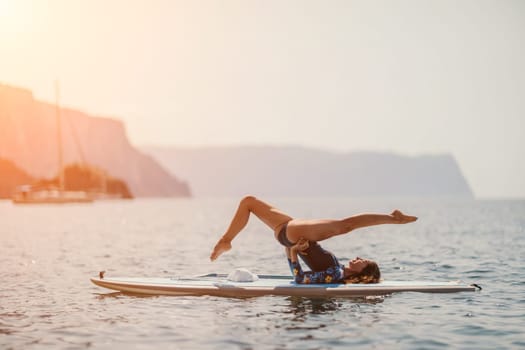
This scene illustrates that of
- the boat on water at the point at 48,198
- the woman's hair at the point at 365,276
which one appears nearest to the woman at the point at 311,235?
the woman's hair at the point at 365,276

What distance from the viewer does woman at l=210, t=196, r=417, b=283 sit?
1114 cm

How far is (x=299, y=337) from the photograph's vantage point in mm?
9711

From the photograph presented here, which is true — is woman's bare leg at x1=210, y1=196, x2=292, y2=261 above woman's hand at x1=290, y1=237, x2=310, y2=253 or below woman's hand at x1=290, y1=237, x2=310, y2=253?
above

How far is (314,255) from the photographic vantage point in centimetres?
1225

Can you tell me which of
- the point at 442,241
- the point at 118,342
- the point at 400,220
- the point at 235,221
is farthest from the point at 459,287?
the point at 442,241

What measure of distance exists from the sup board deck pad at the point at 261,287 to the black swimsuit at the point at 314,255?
15.1 inches

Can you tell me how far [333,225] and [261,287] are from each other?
1.82 m

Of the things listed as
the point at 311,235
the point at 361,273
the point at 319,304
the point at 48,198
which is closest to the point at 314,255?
the point at 311,235

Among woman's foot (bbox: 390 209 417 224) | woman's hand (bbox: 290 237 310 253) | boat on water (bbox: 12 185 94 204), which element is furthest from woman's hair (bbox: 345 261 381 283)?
boat on water (bbox: 12 185 94 204)

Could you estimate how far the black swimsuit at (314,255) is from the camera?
39.2ft

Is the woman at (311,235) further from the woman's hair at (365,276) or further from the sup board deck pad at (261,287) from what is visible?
the sup board deck pad at (261,287)

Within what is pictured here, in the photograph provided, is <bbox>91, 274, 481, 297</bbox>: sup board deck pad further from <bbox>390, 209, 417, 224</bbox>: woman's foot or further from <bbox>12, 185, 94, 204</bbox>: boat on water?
<bbox>12, 185, 94, 204</bbox>: boat on water

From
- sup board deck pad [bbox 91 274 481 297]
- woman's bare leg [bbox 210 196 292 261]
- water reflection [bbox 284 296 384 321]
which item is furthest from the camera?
sup board deck pad [bbox 91 274 481 297]

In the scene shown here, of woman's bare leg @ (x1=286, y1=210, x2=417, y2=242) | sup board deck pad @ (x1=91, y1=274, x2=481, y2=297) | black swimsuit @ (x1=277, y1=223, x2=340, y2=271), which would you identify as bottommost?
sup board deck pad @ (x1=91, y1=274, x2=481, y2=297)
